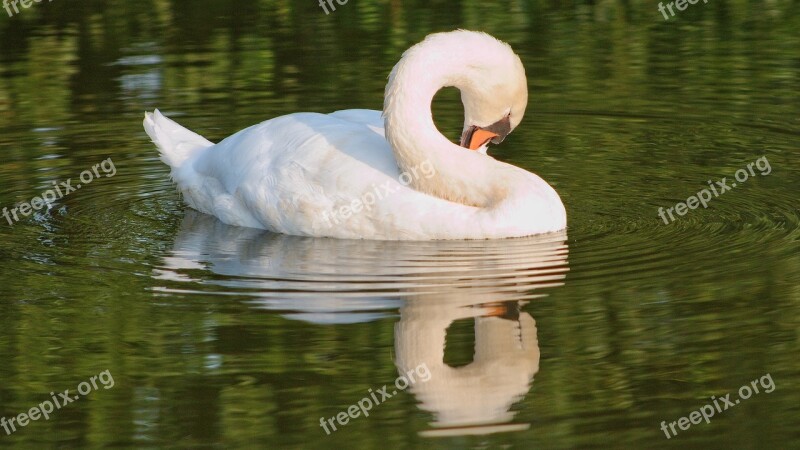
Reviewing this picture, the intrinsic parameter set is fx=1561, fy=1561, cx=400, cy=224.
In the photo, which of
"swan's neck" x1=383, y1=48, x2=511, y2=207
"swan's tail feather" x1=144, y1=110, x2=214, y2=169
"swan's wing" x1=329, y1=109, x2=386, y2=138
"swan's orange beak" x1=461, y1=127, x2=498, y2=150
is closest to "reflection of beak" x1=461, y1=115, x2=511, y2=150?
"swan's orange beak" x1=461, y1=127, x2=498, y2=150

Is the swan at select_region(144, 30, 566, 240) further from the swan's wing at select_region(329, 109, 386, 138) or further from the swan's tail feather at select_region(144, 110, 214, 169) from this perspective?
the swan's tail feather at select_region(144, 110, 214, 169)

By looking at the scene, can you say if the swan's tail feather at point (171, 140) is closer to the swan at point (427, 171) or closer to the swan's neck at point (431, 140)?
the swan at point (427, 171)

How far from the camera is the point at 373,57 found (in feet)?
49.6

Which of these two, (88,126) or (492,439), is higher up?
(492,439)

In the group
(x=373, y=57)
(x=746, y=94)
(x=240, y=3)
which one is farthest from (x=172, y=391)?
(x=240, y=3)

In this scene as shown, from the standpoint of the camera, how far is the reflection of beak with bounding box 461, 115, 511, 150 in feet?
31.0

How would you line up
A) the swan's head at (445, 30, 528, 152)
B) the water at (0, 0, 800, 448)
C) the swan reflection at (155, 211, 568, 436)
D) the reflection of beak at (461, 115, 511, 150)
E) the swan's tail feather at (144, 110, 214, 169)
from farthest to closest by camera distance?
the swan's tail feather at (144, 110, 214, 169)
the reflection of beak at (461, 115, 511, 150)
the swan's head at (445, 30, 528, 152)
the swan reflection at (155, 211, 568, 436)
the water at (0, 0, 800, 448)

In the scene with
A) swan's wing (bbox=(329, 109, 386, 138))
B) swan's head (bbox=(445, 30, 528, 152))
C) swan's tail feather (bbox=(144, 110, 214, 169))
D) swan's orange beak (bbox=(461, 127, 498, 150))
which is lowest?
swan's tail feather (bbox=(144, 110, 214, 169))

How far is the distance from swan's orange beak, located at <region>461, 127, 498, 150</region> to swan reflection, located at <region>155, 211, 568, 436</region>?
2.30 feet

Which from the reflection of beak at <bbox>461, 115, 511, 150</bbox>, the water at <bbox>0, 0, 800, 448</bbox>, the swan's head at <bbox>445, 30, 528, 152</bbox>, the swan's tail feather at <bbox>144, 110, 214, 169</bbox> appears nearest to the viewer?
the water at <bbox>0, 0, 800, 448</bbox>

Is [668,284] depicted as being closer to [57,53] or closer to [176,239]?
[176,239]

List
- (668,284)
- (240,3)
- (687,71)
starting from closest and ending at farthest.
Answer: (668,284) → (687,71) → (240,3)

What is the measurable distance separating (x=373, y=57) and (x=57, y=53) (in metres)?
3.21

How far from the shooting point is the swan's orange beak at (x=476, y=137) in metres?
9.50
